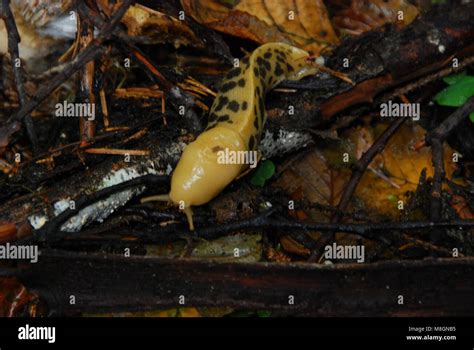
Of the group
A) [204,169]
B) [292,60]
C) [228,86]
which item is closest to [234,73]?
[228,86]

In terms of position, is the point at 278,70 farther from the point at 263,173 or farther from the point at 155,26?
the point at 155,26

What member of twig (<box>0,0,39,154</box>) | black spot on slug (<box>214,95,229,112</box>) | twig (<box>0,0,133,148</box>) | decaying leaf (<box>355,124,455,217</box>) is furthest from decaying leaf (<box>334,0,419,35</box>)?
twig (<box>0,0,39,154</box>)

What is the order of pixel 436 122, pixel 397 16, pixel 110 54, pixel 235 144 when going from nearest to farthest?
pixel 235 144, pixel 110 54, pixel 436 122, pixel 397 16

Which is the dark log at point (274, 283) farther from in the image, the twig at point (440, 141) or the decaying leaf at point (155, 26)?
the decaying leaf at point (155, 26)

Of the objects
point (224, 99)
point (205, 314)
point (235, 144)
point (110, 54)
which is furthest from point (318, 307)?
point (110, 54)

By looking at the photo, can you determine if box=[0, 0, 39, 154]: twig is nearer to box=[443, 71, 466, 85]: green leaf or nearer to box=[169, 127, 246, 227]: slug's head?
box=[169, 127, 246, 227]: slug's head

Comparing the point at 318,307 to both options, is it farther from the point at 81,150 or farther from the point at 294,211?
the point at 81,150
